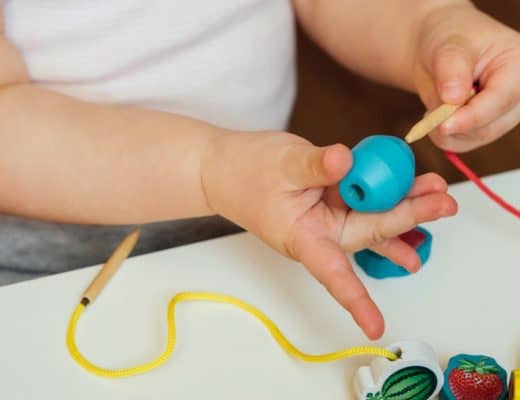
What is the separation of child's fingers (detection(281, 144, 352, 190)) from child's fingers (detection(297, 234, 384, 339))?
3cm

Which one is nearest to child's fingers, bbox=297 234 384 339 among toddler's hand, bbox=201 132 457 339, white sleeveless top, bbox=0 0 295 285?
toddler's hand, bbox=201 132 457 339

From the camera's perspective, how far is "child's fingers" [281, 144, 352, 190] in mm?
A: 401

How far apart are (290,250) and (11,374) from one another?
0.17 metres

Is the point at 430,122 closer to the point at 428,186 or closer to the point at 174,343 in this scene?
the point at 428,186

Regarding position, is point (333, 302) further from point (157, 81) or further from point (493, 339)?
point (157, 81)

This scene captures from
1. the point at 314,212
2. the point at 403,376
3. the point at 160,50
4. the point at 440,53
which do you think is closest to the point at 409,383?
the point at 403,376

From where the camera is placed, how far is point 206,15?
68 cm

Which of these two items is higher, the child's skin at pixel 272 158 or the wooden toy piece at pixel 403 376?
the child's skin at pixel 272 158

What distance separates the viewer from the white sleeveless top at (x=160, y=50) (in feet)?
2.14

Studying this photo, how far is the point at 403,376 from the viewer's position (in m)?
0.42

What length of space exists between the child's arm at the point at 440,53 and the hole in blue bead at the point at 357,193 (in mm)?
88

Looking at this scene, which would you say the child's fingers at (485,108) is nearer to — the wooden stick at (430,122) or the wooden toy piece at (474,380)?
the wooden stick at (430,122)

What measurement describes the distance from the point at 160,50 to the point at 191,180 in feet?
0.66

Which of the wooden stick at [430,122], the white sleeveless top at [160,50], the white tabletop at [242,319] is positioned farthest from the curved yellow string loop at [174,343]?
the white sleeveless top at [160,50]
